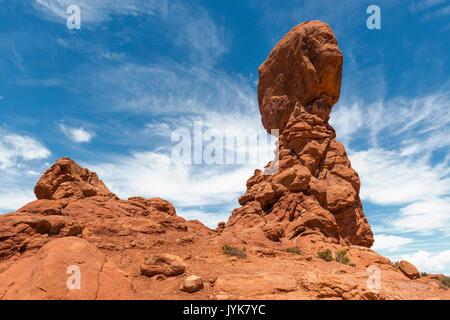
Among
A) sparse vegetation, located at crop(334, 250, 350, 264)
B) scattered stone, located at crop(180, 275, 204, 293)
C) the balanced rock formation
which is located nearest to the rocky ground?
scattered stone, located at crop(180, 275, 204, 293)

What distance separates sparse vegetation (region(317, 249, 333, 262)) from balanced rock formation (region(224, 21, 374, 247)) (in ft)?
10.4

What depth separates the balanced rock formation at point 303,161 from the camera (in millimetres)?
20219

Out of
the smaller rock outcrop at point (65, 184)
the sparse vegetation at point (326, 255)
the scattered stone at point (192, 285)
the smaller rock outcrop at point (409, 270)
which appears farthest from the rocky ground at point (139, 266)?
the smaller rock outcrop at point (409, 270)

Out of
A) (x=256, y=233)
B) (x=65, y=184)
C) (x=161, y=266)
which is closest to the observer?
(x=161, y=266)

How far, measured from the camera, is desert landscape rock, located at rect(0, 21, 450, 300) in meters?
7.37

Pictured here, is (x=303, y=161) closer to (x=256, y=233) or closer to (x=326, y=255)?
(x=256, y=233)

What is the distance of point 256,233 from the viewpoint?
17.7 metres

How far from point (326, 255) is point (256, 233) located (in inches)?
184

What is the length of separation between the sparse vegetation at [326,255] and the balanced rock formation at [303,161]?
3.16 m

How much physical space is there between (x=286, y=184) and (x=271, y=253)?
31.2ft

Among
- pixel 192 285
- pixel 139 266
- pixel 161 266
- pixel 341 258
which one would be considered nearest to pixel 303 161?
pixel 341 258

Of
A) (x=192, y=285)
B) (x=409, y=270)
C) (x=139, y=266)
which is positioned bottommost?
(x=409, y=270)

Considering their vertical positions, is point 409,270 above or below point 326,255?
below
